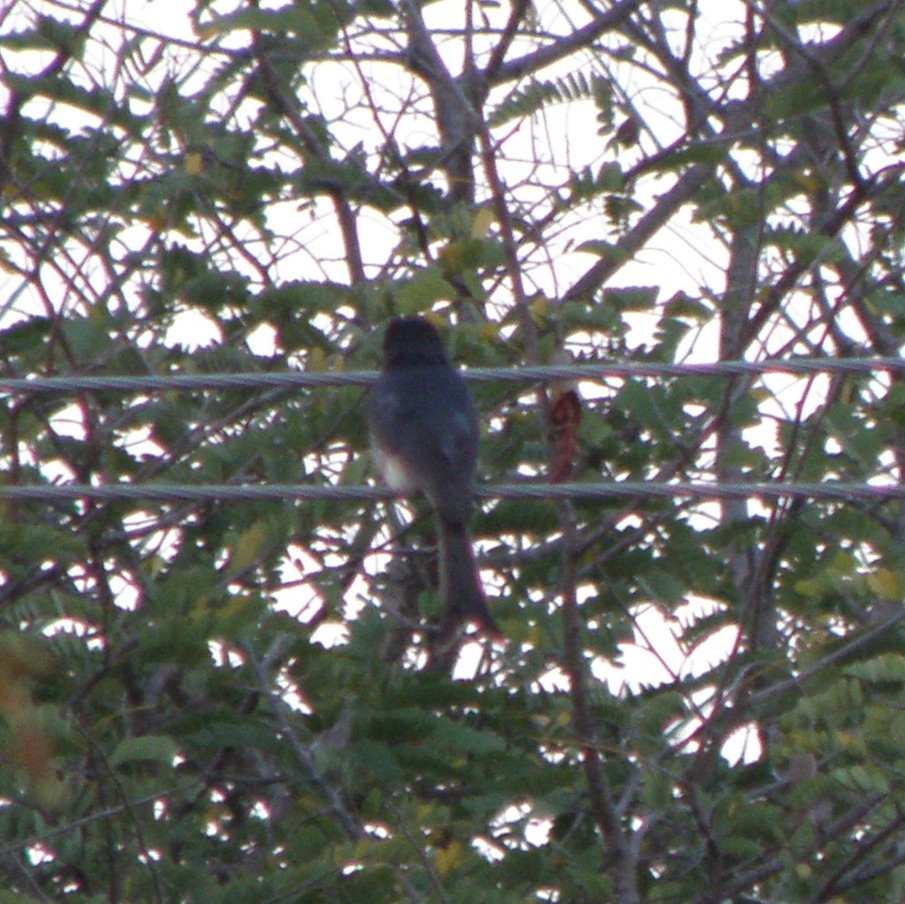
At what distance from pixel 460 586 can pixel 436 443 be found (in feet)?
1.77

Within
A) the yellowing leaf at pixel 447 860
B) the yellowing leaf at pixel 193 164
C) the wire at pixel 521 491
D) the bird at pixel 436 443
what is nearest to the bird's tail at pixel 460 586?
the bird at pixel 436 443

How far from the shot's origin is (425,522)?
6.60 metres

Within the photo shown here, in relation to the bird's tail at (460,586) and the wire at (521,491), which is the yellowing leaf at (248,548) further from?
the bird's tail at (460,586)

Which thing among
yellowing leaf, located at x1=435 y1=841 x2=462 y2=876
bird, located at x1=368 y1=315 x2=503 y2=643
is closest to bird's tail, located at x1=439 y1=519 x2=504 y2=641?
bird, located at x1=368 y1=315 x2=503 y2=643

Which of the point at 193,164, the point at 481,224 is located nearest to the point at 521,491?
the point at 481,224

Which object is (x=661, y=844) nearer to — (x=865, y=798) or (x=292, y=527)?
(x=865, y=798)

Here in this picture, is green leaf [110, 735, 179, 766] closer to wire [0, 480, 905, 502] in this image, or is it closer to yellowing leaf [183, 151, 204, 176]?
wire [0, 480, 905, 502]

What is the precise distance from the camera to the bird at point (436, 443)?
5.60 m

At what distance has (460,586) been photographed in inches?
220

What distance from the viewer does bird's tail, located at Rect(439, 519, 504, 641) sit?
546cm

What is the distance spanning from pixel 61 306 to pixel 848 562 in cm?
262

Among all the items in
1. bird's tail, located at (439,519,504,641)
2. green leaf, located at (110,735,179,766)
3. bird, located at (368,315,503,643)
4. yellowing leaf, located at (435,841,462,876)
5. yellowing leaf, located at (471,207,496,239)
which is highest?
yellowing leaf, located at (471,207,496,239)

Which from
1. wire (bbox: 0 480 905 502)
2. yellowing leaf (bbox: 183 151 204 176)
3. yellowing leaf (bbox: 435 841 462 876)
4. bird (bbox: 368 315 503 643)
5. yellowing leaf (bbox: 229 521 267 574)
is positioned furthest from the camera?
yellowing leaf (bbox: 183 151 204 176)

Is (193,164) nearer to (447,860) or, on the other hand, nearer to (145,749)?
(145,749)
